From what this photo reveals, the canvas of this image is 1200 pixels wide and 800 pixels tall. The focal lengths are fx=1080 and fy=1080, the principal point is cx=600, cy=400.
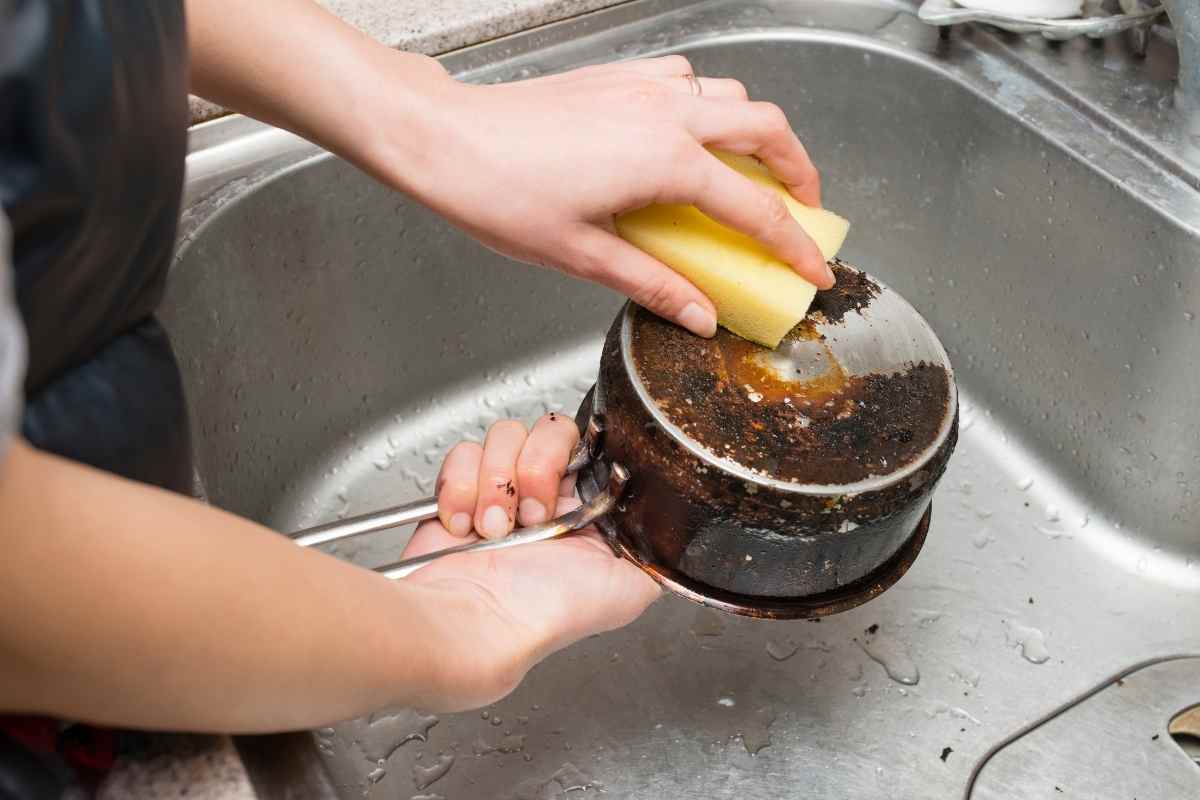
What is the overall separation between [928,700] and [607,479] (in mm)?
446

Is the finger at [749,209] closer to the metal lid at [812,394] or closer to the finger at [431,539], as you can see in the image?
the metal lid at [812,394]

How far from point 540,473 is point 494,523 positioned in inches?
2.2

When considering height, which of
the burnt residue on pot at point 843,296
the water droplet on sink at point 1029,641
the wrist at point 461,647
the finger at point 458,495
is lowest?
the water droplet on sink at point 1029,641

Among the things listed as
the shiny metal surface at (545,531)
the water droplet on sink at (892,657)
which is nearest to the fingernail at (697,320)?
the shiny metal surface at (545,531)

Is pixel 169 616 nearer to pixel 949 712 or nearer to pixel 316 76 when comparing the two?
pixel 316 76

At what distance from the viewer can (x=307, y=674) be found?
17.9 inches

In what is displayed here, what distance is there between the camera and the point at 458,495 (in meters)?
0.83

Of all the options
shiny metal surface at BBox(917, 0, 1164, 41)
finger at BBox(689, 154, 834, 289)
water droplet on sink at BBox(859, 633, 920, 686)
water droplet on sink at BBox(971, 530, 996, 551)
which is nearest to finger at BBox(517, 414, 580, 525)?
finger at BBox(689, 154, 834, 289)

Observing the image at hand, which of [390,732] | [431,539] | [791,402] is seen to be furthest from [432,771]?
[791,402]

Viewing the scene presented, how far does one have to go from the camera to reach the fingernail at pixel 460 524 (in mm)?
827

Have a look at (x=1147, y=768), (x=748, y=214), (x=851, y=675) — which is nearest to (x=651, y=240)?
(x=748, y=214)

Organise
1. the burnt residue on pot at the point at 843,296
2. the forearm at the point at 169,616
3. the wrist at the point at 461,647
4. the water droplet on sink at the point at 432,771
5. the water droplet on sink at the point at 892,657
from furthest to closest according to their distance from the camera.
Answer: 1. the water droplet on sink at the point at 892,657
2. the water droplet on sink at the point at 432,771
3. the burnt residue on pot at the point at 843,296
4. the wrist at the point at 461,647
5. the forearm at the point at 169,616

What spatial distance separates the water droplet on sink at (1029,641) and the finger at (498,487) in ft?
1.78

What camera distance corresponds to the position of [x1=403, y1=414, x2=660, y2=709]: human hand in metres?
0.62
